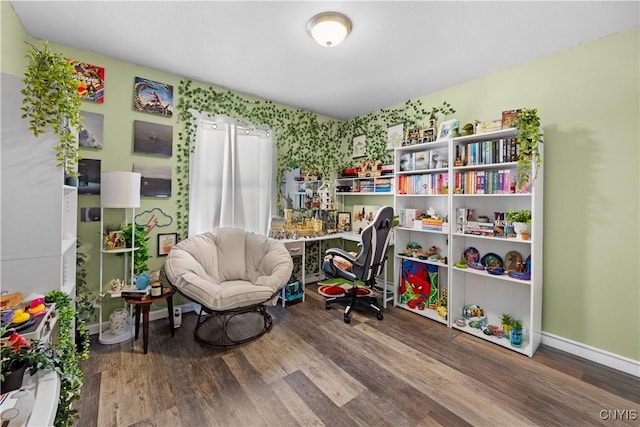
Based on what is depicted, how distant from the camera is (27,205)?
1.68m

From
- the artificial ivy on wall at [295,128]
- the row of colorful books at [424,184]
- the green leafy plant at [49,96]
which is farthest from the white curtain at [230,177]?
the row of colorful books at [424,184]

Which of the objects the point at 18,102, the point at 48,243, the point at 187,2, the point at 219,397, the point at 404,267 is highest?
the point at 187,2

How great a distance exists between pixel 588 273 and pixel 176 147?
4.09 m

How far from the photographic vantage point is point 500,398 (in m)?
1.86

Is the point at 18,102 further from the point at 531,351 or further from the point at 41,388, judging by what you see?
the point at 531,351

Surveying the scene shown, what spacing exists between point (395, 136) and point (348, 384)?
304 cm

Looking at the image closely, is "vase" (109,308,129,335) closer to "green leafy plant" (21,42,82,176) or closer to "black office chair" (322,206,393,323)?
"green leafy plant" (21,42,82,176)

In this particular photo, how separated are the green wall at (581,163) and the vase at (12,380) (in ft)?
6.34

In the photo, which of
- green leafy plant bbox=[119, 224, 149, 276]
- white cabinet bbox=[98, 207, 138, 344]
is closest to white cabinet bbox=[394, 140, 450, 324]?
green leafy plant bbox=[119, 224, 149, 276]

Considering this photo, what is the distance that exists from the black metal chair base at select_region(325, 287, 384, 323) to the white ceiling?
7.95 feet

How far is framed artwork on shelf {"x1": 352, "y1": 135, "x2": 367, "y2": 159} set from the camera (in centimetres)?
430

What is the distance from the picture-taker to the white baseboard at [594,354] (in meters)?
2.15

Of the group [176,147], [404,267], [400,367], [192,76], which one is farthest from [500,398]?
[192,76]

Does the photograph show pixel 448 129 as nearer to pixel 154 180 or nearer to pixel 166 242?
pixel 154 180
